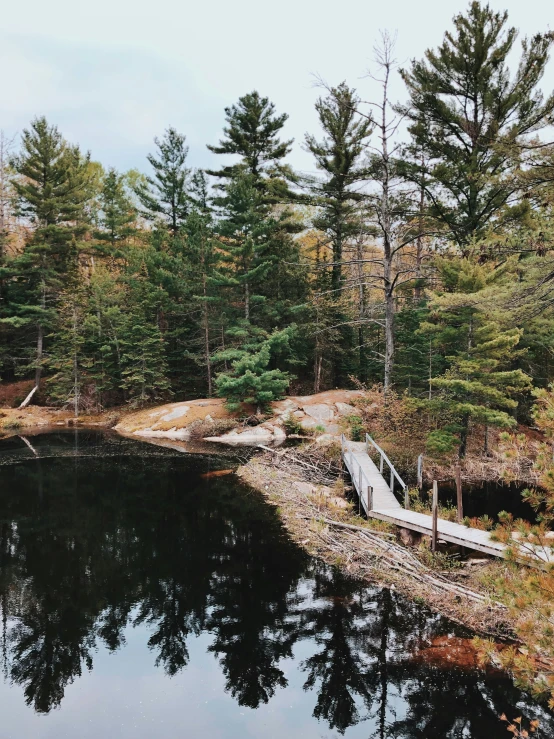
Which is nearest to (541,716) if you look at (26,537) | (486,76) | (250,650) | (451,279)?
(250,650)

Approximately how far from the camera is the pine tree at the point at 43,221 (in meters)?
28.8

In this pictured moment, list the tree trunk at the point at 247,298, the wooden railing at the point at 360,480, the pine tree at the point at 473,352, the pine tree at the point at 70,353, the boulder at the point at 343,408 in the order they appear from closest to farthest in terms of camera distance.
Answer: the wooden railing at the point at 360,480
the pine tree at the point at 473,352
the boulder at the point at 343,408
the tree trunk at the point at 247,298
the pine tree at the point at 70,353

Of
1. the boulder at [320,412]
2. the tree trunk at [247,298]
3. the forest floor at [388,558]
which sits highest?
the tree trunk at [247,298]

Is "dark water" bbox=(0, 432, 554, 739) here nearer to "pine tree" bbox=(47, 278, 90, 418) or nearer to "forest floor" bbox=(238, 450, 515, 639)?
"forest floor" bbox=(238, 450, 515, 639)

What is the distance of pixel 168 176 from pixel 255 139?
753 cm

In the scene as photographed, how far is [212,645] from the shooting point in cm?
711

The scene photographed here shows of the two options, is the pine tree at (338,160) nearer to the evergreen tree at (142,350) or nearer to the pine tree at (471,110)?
the pine tree at (471,110)

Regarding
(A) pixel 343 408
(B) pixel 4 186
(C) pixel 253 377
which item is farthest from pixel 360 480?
(B) pixel 4 186

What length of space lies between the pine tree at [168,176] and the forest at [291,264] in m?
0.14

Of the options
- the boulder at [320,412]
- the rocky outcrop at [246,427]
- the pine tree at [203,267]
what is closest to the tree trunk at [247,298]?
the pine tree at [203,267]

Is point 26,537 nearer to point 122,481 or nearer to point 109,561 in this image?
point 109,561

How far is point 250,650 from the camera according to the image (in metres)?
6.97

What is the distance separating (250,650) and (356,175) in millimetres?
19004

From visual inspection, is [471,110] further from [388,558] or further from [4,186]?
[4,186]
